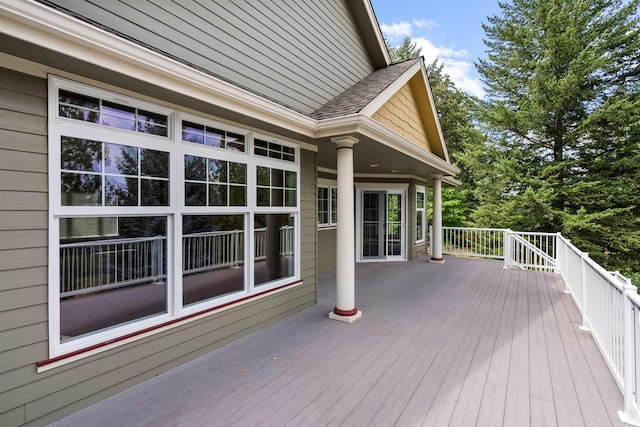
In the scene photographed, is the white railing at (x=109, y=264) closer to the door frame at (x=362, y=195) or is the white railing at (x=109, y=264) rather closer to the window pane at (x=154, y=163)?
the window pane at (x=154, y=163)

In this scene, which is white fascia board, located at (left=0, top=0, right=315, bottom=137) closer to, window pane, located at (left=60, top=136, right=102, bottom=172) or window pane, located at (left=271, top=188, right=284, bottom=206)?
window pane, located at (left=60, top=136, right=102, bottom=172)

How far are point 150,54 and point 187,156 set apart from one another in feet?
3.50

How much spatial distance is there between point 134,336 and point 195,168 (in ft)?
5.59

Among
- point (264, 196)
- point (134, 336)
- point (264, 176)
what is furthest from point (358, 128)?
point (134, 336)

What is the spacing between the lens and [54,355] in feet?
7.34

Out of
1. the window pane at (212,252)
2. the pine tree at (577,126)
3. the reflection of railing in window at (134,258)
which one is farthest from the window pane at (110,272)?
the pine tree at (577,126)

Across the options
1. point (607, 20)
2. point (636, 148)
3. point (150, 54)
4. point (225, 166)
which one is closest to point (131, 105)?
point (150, 54)

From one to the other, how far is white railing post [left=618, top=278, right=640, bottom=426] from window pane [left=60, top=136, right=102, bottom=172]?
4458 mm

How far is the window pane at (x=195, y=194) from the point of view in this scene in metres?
3.18

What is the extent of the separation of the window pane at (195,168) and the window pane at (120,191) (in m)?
0.50

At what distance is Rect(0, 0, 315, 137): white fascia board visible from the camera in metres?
1.74

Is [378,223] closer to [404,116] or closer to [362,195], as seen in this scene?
[362,195]

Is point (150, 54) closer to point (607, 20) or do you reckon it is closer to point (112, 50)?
point (112, 50)

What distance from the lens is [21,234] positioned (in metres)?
2.12
